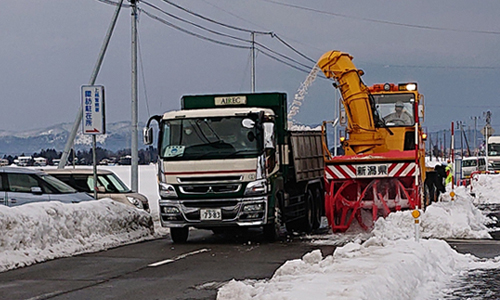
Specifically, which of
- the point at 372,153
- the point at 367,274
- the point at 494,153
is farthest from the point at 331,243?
the point at 494,153

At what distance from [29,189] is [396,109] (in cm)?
920

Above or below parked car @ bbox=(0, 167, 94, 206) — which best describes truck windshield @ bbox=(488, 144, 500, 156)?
above

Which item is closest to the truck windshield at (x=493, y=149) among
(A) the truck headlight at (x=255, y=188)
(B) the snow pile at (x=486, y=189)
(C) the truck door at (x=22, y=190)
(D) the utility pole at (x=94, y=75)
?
(B) the snow pile at (x=486, y=189)

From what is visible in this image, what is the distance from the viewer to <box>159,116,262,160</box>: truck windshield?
52.7 feet

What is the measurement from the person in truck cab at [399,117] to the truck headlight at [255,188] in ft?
17.1

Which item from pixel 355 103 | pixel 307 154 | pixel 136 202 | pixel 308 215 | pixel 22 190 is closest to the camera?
pixel 22 190

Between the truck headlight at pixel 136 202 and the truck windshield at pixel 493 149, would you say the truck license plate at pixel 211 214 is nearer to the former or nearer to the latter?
the truck headlight at pixel 136 202

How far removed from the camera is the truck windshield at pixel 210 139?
632 inches

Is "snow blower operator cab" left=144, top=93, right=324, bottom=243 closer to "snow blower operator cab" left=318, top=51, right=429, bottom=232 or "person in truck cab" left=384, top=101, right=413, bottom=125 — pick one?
"snow blower operator cab" left=318, top=51, right=429, bottom=232

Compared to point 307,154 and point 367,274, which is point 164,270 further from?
point 307,154

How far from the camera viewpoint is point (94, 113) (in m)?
18.5

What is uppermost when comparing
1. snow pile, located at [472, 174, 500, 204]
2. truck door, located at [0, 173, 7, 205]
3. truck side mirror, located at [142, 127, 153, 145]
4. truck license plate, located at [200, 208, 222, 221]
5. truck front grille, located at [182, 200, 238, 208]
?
truck side mirror, located at [142, 127, 153, 145]

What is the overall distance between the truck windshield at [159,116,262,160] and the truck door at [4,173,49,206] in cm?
310

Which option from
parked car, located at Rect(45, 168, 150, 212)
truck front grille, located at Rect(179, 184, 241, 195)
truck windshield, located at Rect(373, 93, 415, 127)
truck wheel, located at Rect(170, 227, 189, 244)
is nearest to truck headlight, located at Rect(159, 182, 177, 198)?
truck front grille, located at Rect(179, 184, 241, 195)
